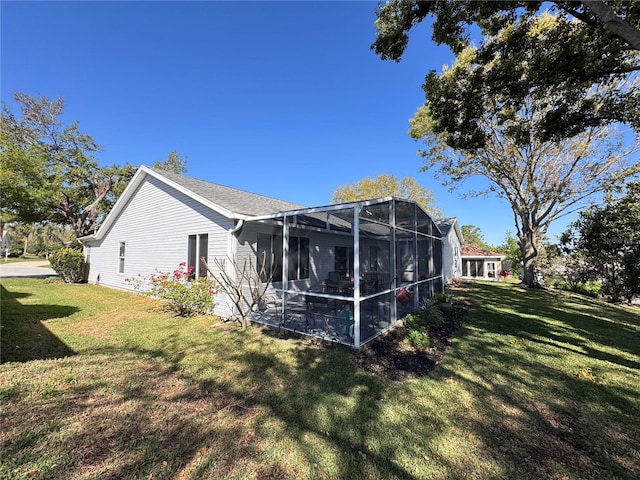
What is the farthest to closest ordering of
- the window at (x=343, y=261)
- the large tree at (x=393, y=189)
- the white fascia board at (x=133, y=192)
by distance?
1. the large tree at (x=393, y=189)
2. the window at (x=343, y=261)
3. the white fascia board at (x=133, y=192)

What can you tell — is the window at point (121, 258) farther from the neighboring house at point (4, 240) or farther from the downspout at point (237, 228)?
the neighboring house at point (4, 240)

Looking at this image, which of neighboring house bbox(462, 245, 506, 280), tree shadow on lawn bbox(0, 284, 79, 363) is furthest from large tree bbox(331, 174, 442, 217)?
tree shadow on lawn bbox(0, 284, 79, 363)

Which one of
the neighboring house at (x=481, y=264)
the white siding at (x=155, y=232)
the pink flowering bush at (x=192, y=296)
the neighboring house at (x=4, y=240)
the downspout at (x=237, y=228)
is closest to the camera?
the downspout at (x=237, y=228)

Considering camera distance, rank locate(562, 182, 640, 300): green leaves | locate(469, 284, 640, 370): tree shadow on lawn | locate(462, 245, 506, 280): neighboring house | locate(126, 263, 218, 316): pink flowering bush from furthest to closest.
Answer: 1. locate(462, 245, 506, 280): neighboring house
2. locate(562, 182, 640, 300): green leaves
3. locate(126, 263, 218, 316): pink flowering bush
4. locate(469, 284, 640, 370): tree shadow on lawn

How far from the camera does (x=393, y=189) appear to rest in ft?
114

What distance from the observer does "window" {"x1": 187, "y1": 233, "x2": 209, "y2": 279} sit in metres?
8.94

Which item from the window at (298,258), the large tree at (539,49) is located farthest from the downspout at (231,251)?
the large tree at (539,49)

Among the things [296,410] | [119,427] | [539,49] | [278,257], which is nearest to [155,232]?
[278,257]

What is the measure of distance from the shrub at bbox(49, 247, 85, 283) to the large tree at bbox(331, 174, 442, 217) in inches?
1090

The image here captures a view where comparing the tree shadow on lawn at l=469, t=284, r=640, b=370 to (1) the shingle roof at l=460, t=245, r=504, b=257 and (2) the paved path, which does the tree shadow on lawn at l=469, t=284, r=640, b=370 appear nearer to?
(1) the shingle roof at l=460, t=245, r=504, b=257

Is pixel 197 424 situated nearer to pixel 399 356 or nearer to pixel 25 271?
pixel 399 356

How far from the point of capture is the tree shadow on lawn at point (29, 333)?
4930 millimetres

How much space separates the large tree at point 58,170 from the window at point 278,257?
1719 centimetres

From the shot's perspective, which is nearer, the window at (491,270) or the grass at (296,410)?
the grass at (296,410)
